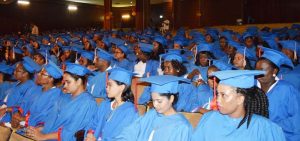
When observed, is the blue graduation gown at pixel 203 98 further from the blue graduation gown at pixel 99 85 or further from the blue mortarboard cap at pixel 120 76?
the blue graduation gown at pixel 99 85

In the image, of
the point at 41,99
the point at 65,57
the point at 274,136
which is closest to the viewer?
the point at 274,136

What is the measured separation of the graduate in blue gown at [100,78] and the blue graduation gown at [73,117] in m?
1.63

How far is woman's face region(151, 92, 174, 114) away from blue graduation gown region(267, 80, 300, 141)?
1230mm

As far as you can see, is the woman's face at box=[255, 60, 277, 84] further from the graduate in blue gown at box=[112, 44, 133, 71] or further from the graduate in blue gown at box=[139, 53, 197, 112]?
the graduate in blue gown at box=[112, 44, 133, 71]

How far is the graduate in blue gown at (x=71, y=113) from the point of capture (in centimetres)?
353

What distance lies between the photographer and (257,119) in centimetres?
222

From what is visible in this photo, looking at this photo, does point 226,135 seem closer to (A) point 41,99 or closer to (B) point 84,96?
(B) point 84,96

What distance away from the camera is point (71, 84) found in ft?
12.0

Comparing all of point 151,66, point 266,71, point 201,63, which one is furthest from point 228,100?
point 151,66

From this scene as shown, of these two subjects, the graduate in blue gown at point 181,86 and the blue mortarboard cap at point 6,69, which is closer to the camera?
the graduate in blue gown at point 181,86

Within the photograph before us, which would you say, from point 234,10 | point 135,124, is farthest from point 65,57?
point 234,10

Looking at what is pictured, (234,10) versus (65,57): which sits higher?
(234,10)

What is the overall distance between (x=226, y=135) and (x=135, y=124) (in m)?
0.80

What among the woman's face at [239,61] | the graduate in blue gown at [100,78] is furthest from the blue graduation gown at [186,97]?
the graduate in blue gown at [100,78]
